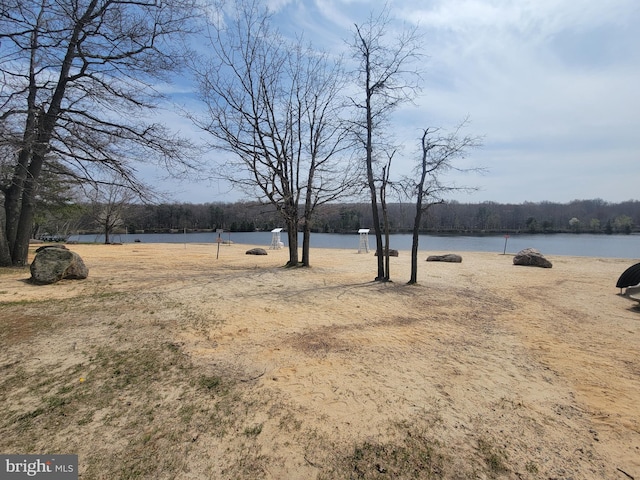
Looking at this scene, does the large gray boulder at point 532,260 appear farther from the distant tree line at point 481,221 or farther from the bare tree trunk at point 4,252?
the distant tree line at point 481,221

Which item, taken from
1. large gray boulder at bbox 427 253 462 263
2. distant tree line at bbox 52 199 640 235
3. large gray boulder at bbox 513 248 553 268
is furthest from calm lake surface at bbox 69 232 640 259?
large gray boulder at bbox 513 248 553 268

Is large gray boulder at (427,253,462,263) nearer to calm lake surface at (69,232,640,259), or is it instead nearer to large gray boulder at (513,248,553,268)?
large gray boulder at (513,248,553,268)

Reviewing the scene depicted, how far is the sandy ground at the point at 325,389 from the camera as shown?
7.51ft

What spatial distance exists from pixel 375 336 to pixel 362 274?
6.71 metres

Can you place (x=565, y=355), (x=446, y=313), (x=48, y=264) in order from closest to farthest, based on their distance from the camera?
(x=565, y=355)
(x=446, y=313)
(x=48, y=264)

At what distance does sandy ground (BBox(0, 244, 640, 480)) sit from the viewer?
7.51 ft

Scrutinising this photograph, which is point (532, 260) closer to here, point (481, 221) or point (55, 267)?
point (55, 267)

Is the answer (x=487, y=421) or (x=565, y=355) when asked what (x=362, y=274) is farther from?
(x=487, y=421)

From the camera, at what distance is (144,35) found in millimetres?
8125

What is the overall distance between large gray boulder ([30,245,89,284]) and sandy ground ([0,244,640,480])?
1.92 ft

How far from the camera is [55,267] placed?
7.33 meters

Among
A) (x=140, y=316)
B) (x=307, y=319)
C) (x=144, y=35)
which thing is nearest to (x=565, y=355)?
(x=307, y=319)

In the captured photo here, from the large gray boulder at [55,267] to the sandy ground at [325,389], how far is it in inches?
23.0

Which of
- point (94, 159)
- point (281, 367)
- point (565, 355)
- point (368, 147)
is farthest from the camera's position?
point (368, 147)
